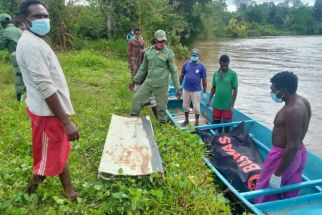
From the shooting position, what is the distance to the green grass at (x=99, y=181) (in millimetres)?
3383

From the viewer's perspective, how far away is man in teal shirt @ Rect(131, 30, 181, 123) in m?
6.02

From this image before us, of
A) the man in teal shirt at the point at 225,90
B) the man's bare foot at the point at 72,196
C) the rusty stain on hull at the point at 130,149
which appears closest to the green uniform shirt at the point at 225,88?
the man in teal shirt at the point at 225,90

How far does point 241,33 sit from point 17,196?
5334 centimetres

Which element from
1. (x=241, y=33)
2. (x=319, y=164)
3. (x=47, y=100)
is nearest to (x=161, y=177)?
(x=47, y=100)

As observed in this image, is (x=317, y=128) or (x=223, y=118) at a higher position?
(x=223, y=118)

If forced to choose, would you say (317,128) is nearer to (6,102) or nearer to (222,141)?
(222,141)

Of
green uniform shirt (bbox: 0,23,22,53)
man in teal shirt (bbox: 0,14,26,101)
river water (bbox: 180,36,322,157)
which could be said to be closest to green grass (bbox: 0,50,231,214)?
man in teal shirt (bbox: 0,14,26,101)

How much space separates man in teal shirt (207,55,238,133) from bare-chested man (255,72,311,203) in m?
2.29

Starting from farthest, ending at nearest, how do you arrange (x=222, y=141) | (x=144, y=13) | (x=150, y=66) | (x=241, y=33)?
(x=241, y=33) < (x=144, y=13) < (x=150, y=66) < (x=222, y=141)

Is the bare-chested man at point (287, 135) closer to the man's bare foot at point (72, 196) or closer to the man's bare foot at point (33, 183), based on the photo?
the man's bare foot at point (72, 196)

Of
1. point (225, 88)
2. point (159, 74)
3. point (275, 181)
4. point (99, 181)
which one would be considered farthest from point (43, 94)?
point (225, 88)

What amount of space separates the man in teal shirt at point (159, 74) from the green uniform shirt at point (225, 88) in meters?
0.71

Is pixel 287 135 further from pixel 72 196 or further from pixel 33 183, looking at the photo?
pixel 33 183

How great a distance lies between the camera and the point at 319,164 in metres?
4.64
